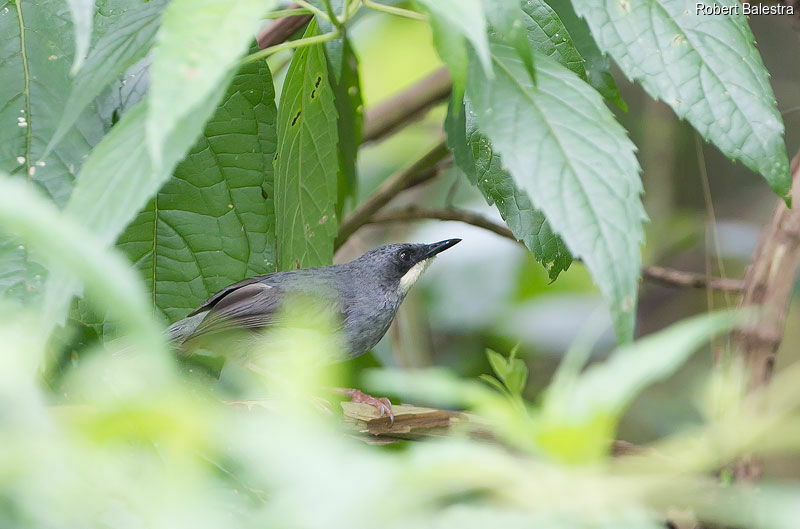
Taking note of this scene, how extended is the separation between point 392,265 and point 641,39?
7.85 ft

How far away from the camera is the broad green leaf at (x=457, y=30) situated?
1.11 metres

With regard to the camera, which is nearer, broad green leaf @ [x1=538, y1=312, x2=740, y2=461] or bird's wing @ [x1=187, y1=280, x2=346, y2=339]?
broad green leaf @ [x1=538, y1=312, x2=740, y2=461]

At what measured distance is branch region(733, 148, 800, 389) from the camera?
300 cm

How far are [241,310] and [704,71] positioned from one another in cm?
213

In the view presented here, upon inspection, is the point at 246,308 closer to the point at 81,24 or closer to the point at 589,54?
the point at 589,54

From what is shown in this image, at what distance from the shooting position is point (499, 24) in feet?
4.63

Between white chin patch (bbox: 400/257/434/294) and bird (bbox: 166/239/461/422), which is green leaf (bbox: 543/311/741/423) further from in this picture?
white chin patch (bbox: 400/257/434/294)

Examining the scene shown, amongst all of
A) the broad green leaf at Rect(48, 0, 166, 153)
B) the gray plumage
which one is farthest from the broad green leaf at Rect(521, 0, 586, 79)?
the gray plumage

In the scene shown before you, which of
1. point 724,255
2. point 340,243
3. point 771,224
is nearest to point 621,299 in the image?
point 771,224

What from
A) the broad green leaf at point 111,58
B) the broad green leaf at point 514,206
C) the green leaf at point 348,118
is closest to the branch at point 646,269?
the green leaf at point 348,118

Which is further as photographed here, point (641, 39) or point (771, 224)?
point (771, 224)

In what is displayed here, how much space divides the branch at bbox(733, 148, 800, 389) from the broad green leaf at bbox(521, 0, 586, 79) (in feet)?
4.35

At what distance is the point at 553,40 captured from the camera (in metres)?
2.07

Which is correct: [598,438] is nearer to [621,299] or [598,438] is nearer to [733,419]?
[733,419]
